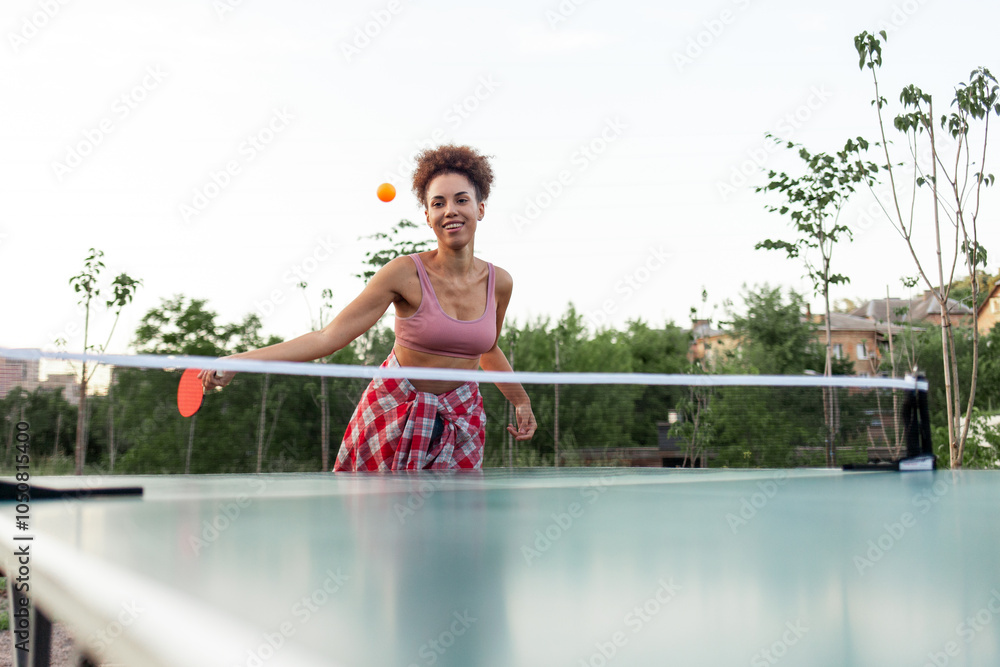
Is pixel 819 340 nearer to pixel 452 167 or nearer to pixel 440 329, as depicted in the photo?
pixel 452 167

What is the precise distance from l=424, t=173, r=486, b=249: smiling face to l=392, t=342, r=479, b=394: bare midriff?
390 millimetres

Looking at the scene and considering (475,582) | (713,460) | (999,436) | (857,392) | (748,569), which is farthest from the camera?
(999,436)

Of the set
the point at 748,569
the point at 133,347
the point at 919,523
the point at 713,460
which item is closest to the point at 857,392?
the point at 713,460

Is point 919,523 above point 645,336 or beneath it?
beneath

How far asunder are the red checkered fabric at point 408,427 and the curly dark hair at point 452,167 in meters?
0.69

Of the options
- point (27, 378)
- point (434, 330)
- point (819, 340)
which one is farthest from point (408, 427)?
point (819, 340)

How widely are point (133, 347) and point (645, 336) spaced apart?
7.17 metres

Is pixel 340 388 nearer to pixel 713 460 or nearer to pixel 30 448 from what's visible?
pixel 30 448

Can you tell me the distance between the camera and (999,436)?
700cm

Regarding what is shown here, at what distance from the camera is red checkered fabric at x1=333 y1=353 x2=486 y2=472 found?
9.48 feet

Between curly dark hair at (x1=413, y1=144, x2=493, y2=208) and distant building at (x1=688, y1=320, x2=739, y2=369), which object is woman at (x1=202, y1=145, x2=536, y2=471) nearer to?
curly dark hair at (x1=413, y1=144, x2=493, y2=208)

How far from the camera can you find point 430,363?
3025mm

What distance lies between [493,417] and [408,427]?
3.30ft

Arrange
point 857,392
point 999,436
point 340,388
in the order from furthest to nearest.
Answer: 1. point 999,436
2. point 857,392
3. point 340,388
